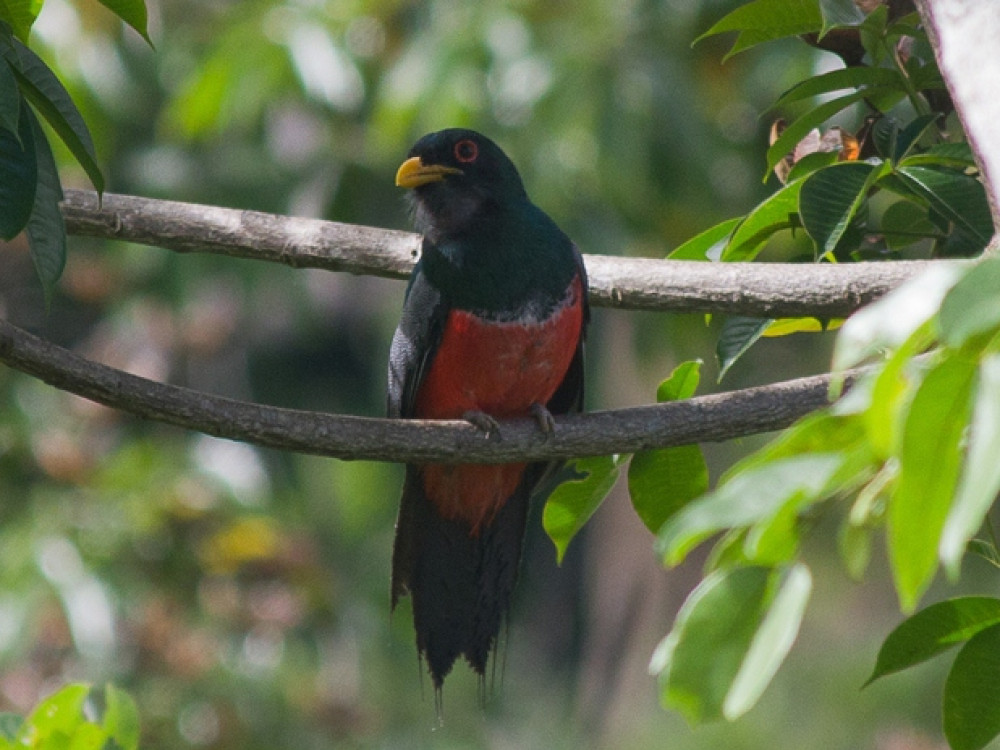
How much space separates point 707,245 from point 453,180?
4.01ft

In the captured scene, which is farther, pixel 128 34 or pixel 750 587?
pixel 128 34

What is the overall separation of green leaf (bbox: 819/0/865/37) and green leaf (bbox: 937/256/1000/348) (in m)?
1.32

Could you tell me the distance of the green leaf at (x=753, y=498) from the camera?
1.01m

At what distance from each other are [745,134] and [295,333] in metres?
3.42

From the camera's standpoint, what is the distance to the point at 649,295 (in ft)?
9.48

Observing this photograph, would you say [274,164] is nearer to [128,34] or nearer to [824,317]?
[128,34]

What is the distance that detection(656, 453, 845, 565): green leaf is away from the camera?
101cm

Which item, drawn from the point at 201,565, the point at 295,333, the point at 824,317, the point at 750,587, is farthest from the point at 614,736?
the point at 750,587

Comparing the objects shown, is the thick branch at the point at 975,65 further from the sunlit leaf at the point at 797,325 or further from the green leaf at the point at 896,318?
the sunlit leaf at the point at 797,325

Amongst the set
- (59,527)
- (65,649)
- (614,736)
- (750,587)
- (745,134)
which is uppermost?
(745,134)

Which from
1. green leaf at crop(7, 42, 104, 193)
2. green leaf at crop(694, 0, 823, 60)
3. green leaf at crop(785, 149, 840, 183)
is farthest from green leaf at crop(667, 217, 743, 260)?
green leaf at crop(7, 42, 104, 193)

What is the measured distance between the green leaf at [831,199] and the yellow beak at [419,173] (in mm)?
1659

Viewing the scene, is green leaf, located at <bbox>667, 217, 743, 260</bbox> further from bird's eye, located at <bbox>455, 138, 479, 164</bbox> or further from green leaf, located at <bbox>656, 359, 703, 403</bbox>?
bird's eye, located at <bbox>455, 138, 479, 164</bbox>

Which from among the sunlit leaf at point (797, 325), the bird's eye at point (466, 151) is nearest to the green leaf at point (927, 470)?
the sunlit leaf at point (797, 325)
